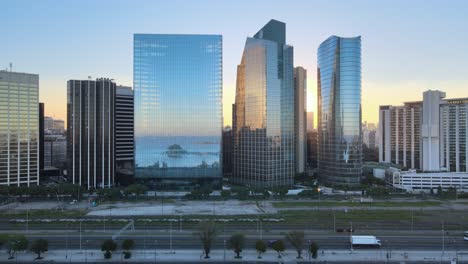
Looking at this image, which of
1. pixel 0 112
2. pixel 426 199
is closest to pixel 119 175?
pixel 0 112

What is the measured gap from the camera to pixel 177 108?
92.3 m

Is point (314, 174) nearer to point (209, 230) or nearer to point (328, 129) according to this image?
point (328, 129)

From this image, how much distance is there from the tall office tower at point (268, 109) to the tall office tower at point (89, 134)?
37.5 metres

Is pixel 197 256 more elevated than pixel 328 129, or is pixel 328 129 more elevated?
pixel 328 129

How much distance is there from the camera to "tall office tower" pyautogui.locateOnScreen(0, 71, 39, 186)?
295ft

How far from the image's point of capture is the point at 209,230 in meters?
40.3

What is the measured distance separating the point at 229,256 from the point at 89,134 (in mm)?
66057

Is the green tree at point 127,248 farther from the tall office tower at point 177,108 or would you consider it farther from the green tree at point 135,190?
the tall office tower at point 177,108

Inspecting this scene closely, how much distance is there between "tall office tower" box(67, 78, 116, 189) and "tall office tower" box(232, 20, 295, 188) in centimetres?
3749

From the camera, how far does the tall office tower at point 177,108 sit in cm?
9150

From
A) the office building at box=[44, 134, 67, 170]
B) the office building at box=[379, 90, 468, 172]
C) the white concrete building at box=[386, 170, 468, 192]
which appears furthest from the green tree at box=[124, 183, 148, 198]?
the office building at box=[379, 90, 468, 172]

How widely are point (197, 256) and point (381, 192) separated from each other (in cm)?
5408

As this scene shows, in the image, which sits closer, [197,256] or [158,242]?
[197,256]

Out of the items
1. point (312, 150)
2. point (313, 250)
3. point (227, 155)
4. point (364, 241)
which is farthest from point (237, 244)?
point (312, 150)
